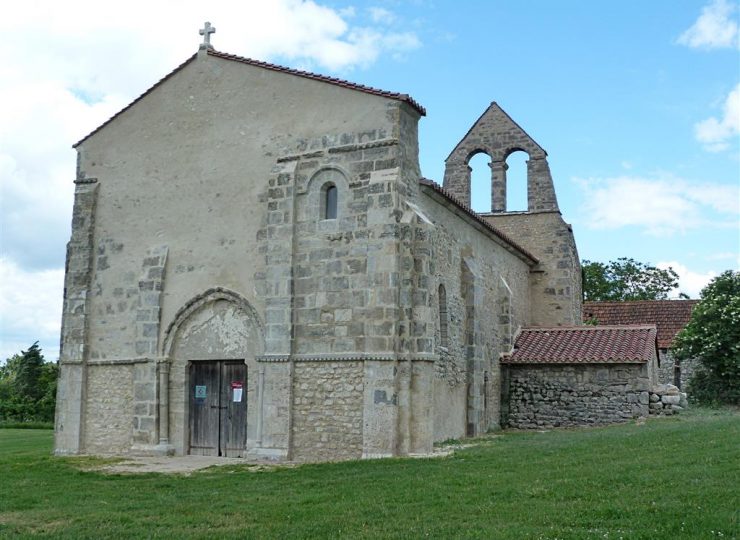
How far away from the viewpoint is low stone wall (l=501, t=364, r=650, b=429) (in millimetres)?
21984

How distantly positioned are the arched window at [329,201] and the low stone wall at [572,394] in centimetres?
899

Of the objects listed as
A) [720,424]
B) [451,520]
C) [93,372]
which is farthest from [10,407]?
[451,520]

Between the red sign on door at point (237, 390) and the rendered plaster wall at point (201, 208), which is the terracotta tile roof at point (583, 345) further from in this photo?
the red sign on door at point (237, 390)

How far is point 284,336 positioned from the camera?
17.0m

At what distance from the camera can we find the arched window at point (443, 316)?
19.6 m

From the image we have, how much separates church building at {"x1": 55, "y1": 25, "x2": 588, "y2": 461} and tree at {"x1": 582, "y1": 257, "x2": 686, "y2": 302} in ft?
103

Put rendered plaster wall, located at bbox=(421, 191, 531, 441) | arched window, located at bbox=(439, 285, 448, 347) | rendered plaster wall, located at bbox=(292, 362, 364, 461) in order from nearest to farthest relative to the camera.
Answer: rendered plaster wall, located at bbox=(292, 362, 364, 461)
rendered plaster wall, located at bbox=(421, 191, 531, 441)
arched window, located at bbox=(439, 285, 448, 347)

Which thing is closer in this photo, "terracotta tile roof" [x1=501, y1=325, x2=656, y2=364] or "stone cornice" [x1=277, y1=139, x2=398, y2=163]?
"stone cornice" [x1=277, y1=139, x2=398, y2=163]

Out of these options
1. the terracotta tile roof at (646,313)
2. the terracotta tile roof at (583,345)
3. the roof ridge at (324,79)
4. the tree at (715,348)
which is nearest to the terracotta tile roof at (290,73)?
the roof ridge at (324,79)

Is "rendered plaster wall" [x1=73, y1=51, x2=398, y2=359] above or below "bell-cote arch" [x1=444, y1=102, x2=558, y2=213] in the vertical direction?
below

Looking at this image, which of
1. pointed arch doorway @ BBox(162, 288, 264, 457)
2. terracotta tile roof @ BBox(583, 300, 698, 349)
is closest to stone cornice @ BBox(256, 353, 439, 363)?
pointed arch doorway @ BBox(162, 288, 264, 457)

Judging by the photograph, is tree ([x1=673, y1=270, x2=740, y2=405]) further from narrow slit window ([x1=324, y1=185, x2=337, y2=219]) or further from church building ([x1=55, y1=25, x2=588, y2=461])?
narrow slit window ([x1=324, y1=185, x2=337, y2=219])

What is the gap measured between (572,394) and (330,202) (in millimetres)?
9677

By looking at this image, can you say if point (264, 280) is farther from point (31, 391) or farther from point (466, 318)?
point (31, 391)
